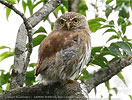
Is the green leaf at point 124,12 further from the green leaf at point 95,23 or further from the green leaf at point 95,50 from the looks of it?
the green leaf at point 95,50

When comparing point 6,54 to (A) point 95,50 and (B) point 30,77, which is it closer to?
(B) point 30,77

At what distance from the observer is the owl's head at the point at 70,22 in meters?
2.83

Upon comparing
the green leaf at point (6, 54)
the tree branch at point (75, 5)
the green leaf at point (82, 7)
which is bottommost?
the green leaf at point (6, 54)

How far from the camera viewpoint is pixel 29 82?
2820mm

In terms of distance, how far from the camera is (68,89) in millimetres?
2201

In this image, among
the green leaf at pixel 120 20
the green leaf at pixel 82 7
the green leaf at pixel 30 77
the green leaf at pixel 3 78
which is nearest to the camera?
the green leaf at pixel 120 20

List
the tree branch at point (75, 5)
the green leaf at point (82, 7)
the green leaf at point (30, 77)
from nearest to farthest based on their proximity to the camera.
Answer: the green leaf at point (30, 77) → the green leaf at point (82, 7) → the tree branch at point (75, 5)

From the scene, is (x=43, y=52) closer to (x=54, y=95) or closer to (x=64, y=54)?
(x=64, y=54)

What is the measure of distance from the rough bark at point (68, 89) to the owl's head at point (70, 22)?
2.05 ft

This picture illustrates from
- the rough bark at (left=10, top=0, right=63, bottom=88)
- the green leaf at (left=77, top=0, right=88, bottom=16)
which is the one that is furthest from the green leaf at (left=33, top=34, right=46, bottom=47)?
the green leaf at (left=77, top=0, right=88, bottom=16)

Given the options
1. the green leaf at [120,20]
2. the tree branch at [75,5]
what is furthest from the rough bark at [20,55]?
the tree branch at [75,5]

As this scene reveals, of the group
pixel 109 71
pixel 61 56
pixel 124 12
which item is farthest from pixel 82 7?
pixel 61 56

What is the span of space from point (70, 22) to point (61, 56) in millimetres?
658

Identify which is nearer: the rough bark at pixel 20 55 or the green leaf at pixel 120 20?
the rough bark at pixel 20 55
